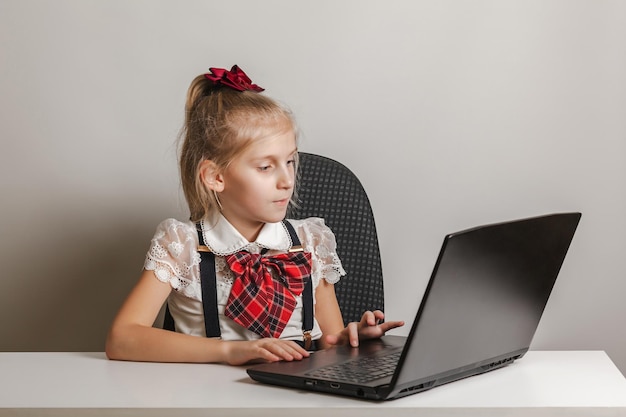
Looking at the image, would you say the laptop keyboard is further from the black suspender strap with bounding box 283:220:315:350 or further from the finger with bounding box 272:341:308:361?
the black suspender strap with bounding box 283:220:315:350

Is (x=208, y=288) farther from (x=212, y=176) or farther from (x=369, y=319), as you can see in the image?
(x=369, y=319)

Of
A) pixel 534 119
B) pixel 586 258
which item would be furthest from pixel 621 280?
pixel 534 119

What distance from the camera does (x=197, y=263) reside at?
1.61 meters

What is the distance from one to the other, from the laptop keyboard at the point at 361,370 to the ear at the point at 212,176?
1.64ft

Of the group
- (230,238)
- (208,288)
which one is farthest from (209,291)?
(230,238)

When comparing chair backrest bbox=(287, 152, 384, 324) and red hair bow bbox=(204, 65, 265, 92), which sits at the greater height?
red hair bow bbox=(204, 65, 265, 92)

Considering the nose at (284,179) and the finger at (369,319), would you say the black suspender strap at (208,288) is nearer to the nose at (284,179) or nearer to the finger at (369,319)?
the nose at (284,179)

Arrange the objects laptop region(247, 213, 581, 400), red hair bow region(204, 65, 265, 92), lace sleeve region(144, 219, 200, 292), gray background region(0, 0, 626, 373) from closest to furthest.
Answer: laptop region(247, 213, 581, 400) < lace sleeve region(144, 219, 200, 292) < red hair bow region(204, 65, 265, 92) < gray background region(0, 0, 626, 373)

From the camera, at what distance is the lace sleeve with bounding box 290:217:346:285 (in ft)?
5.77

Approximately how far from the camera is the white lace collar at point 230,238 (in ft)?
5.32

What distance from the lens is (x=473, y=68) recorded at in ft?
7.02

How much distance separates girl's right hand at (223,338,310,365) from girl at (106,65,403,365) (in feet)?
0.70

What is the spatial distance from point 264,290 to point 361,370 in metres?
0.44

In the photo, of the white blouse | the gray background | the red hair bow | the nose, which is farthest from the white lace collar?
the gray background
